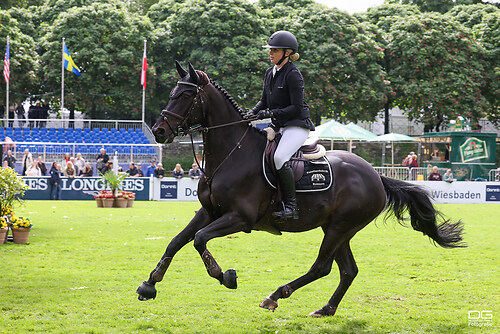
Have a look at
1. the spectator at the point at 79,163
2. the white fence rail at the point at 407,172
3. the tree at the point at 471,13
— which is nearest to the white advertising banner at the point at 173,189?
the spectator at the point at 79,163

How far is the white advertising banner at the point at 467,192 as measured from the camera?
98.2 ft

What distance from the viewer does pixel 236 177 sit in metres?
6.62

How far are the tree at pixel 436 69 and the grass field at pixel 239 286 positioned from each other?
3031 centimetres

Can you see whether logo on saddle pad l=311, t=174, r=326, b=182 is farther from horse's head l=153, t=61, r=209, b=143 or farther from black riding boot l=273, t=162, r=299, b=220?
horse's head l=153, t=61, r=209, b=143

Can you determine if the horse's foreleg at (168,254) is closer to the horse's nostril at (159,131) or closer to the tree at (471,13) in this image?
the horse's nostril at (159,131)

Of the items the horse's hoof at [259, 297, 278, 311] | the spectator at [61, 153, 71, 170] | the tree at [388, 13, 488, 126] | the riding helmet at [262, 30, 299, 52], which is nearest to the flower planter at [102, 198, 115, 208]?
the spectator at [61, 153, 71, 170]

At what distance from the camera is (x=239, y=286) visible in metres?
8.55

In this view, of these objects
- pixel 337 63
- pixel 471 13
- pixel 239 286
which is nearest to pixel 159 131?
pixel 239 286

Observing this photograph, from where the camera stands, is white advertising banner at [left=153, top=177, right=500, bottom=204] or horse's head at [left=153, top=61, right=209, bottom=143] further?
white advertising banner at [left=153, top=177, right=500, bottom=204]

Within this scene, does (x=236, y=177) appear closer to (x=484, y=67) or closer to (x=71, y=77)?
(x=71, y=77)

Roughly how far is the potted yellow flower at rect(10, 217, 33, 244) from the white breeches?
8067 millimetres

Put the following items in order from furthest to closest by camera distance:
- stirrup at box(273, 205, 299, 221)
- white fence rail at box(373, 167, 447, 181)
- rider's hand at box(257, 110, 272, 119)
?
white fence rail at box(373, 167, 447, 181), rider's hand at box(257, 110, 272, 119), stirrup at box(273, 205, 299, 221)

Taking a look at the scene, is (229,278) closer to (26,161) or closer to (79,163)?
(79,163)

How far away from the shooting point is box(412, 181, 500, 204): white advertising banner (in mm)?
29938
